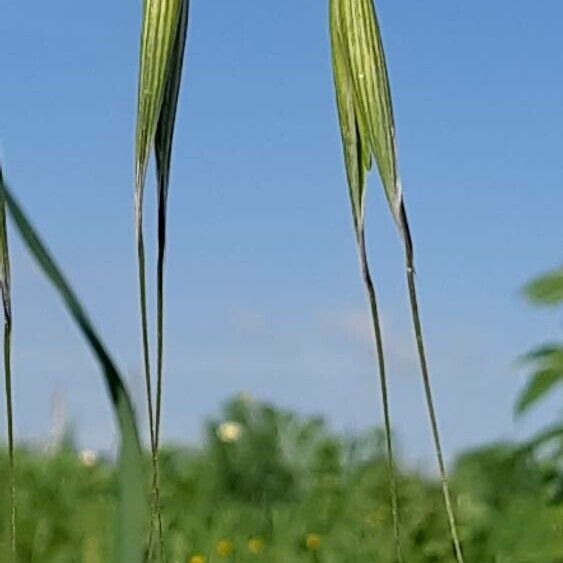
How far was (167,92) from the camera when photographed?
481 mm

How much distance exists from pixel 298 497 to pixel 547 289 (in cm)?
151

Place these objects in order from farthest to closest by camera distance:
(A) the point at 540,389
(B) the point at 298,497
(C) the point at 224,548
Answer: (B) the point at 298,497, (C) the point at 224,548, (A) the point at 540,389

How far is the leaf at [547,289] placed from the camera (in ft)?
7.66

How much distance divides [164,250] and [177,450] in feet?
11.7

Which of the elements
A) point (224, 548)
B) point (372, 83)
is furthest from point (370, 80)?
point (224, 548)

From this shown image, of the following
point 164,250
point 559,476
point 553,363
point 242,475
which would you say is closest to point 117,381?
point 164,250

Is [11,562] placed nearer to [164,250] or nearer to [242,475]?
[164,250]

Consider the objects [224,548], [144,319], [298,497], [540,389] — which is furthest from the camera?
[298,497]

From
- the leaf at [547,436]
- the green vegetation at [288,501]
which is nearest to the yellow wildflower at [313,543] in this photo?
the green vegetation at [288,501]

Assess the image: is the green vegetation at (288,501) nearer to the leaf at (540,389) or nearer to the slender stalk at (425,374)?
the leaf at (540,389)

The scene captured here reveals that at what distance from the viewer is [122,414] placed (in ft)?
1.58

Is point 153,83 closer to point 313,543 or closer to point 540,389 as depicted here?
point 540,389

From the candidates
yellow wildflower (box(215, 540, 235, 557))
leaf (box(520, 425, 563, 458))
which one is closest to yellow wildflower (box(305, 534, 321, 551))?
yellow wildflower (box(215, 540, 235, 557))

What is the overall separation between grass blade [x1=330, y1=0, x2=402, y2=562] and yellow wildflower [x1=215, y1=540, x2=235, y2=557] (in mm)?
2523
